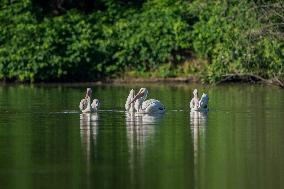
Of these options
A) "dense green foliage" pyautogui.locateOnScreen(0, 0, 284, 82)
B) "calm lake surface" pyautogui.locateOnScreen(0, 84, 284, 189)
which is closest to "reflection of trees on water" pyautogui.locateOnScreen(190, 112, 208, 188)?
"calm lake surface" pyautogui.locateOnScreen(0, 84, 284, 189)

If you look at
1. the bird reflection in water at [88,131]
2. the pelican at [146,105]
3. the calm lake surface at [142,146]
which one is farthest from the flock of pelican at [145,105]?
the bird reflection in water at [88,131]

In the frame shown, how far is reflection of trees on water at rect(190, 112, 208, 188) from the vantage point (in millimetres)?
20516

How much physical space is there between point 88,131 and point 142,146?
11.3 ft

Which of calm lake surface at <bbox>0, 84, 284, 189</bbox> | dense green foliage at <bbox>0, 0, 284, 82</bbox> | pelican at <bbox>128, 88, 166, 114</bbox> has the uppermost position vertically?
dense green foliage at <bbox>0, 0, 284, 82</bbox>

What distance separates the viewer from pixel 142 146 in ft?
77.4

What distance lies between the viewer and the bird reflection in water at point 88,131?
23500 millimetres

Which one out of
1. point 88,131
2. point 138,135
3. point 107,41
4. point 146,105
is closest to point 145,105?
point 146,105

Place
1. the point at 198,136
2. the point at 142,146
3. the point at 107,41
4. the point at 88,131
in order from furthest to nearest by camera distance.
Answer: the point at 107,41
the point at 88,131
the point at 198,136
the point at 142,146

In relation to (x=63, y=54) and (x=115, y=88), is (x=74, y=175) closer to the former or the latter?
(x=115, y=88)

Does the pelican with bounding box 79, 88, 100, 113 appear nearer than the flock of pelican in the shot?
No

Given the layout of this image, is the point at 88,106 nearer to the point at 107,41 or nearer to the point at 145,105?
the point at 145,105

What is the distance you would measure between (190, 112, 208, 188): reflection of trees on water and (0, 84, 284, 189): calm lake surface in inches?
0.6

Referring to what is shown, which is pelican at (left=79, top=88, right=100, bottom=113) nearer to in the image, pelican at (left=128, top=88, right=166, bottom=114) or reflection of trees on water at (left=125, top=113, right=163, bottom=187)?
reflection of trees on water at (left=125, top=113, right=163, bottom=187)

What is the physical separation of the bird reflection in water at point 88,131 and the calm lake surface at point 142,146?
0.06ft
